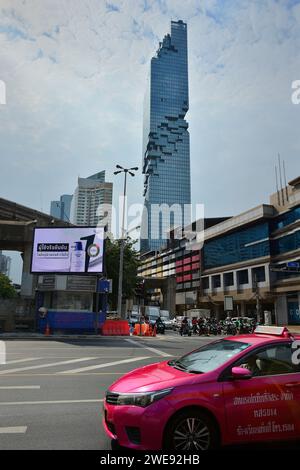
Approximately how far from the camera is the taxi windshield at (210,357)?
5129 mm

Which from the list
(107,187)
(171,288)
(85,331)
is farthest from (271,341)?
(171,288)

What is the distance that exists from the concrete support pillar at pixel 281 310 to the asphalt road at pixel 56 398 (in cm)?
4573

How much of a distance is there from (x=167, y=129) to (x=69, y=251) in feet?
425

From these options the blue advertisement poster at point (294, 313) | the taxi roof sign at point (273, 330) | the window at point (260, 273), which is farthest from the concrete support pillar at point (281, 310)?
the taxi roof sign at point (273, 330)

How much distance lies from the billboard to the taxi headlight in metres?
22.7

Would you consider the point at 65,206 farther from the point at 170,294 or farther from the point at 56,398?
the point at 56,398

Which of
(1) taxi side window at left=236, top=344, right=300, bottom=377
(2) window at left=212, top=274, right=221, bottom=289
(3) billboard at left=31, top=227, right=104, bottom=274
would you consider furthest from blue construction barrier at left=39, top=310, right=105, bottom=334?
(2) window at left=212, top=274, right=221, bottom=289

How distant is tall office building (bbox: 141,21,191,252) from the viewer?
4198 inches

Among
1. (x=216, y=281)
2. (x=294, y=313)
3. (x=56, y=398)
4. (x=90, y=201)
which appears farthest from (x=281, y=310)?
(x=56, y=398)

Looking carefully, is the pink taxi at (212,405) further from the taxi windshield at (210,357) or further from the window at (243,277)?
the window at (243,277)

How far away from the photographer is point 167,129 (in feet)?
490

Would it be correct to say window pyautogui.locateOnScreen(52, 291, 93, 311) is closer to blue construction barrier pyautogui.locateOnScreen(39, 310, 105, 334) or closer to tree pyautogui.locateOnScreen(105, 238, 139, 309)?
blue construction barrier pyautogui.locateOnScreen(39, 310, 105, 334)

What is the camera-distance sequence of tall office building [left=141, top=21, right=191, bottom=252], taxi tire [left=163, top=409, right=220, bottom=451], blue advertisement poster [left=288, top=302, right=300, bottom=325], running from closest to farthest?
taxi tire [left=163, top=409, right=220, bottom=451]
blue advertisement poster [left=288, top=302, right=300, bottom=325]
tall office building [left=141, top=21, right=191, bottom=252]
